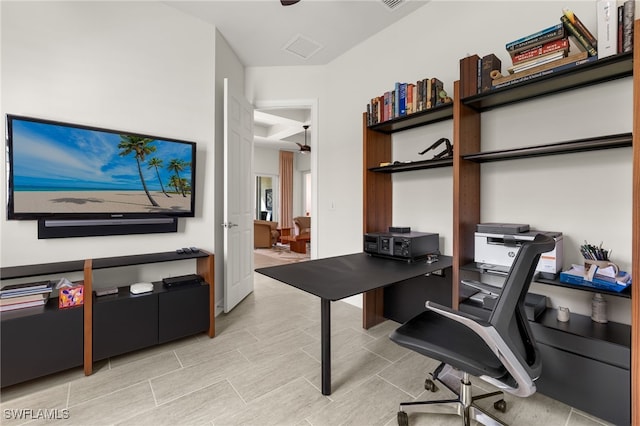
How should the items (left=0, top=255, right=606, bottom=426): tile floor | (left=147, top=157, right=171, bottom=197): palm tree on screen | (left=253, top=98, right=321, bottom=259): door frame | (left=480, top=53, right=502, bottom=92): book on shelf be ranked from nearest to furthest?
(left=0, top=255, right=606, bottom=426): tile floor, (left=480, top=53, right=502, bottom=92): book on shelf, (left=147, top=157, right=171, bottom=197): palm tree on screen, (left=253, top=98, right=321, bottom=259): door frame

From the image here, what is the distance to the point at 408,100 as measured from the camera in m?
2.29

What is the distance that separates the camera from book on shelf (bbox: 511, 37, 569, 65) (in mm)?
1546

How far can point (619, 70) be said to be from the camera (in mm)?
1544

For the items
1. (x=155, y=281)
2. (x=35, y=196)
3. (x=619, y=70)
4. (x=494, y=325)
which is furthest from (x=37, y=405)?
(x=619, y=70)

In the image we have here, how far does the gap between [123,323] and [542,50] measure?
3251 millimetres

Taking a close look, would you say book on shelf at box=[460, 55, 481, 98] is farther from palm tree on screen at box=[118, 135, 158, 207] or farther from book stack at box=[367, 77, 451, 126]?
palm tree on screen at box=[118, 135, 158, 207]

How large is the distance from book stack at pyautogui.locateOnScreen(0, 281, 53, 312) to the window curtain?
711cm

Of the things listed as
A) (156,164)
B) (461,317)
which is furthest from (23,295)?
(461,317)

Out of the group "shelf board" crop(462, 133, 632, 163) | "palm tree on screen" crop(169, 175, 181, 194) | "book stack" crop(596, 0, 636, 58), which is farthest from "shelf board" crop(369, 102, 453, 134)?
"palm tree on screen" crop(169, 175, 181, 194)

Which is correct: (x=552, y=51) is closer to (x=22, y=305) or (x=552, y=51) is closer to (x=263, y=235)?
(x=22, y=305)

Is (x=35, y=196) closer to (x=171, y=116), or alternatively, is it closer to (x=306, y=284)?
(x=171, y=116)

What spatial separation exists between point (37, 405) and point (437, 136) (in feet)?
11.0

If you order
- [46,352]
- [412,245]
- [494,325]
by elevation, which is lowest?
[46,352]

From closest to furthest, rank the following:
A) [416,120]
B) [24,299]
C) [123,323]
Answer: [24,299]
[123,323]
[416,120]
